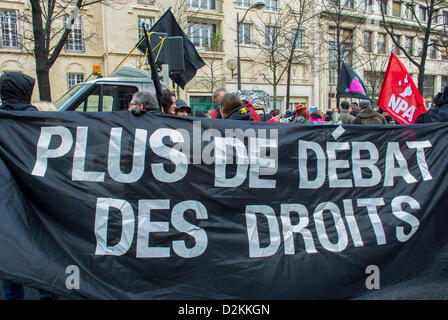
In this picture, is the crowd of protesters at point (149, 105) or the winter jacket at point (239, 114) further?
the winter jacket at point (239, 114)

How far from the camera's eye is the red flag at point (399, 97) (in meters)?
4.82

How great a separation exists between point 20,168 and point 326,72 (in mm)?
30830

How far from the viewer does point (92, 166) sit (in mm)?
2830

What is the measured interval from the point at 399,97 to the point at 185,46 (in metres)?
4.27

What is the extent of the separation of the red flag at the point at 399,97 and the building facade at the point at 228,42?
13913 millimetres

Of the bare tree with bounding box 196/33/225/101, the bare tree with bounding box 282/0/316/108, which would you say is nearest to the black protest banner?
the bare tree with bounding box 282/0/316/108

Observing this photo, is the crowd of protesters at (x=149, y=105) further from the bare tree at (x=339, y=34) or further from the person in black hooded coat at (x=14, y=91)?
the bare tree at (x=339, y=34)

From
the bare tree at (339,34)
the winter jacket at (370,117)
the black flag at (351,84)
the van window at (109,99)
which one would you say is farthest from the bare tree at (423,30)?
the van window at (109,99)

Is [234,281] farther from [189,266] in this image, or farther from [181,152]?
[181,152]

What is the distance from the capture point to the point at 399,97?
4.88 meters

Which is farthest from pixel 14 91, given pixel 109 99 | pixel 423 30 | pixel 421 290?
pixel 423 30

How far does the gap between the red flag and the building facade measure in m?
13.9

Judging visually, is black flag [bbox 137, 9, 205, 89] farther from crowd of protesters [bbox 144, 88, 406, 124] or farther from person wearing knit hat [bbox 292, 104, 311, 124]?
person wearing knit hat [bbox 292, 104, 311, 124]
